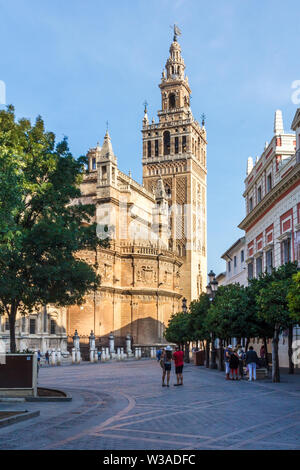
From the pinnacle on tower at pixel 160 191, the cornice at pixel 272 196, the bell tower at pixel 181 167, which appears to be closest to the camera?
the cornice at pixel 272 196

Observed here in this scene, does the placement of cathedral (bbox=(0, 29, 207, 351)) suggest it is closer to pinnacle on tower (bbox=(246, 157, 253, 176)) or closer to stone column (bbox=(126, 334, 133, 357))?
stone column (bbox=(126, 334, 133, 357))

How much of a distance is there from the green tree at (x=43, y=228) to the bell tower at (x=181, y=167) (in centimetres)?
6434

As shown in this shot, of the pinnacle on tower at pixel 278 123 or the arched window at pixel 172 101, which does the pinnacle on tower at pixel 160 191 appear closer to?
the arched window at pixel 172 101

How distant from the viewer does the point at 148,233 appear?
7569 centimetres

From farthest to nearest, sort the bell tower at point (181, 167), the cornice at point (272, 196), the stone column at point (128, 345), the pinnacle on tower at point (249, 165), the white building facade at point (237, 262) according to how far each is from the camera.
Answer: the bell tower at point (181, 167) → the stone column at point (128, 345) → the white building facade at point (237, 262) → the pinnacle on tower at point (249, 165) → the cornice at point (272, 196)

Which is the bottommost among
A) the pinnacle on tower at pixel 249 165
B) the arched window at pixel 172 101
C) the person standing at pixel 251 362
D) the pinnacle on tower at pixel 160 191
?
the person standing at pixel 251 362

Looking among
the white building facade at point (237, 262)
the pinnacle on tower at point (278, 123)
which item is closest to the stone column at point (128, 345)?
the white building facade at point (237, 262)

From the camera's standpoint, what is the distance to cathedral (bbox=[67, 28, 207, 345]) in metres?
60.7

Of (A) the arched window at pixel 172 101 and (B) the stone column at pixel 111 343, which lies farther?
(A) the arched window at pixel 172 101

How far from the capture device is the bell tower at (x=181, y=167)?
85938 mm

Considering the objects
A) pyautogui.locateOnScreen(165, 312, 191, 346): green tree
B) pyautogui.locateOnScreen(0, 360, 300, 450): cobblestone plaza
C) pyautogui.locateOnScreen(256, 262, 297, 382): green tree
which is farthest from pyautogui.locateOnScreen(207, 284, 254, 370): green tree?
pyautogui.locateOnScreen(165, 312, 191, 346): green tree

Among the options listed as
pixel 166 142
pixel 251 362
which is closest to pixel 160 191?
pixel 166 142

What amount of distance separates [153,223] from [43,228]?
202ft
